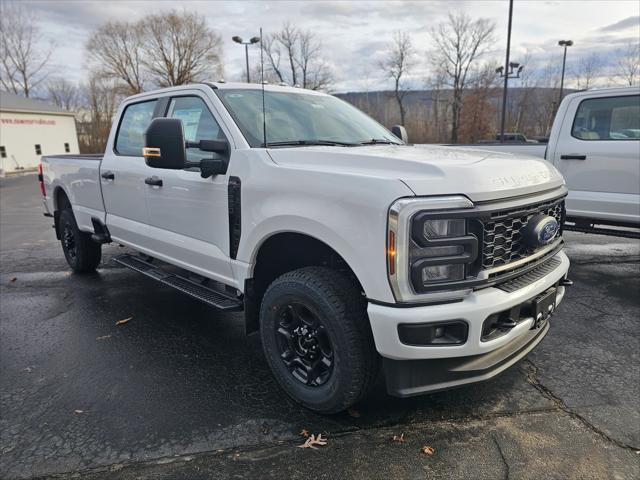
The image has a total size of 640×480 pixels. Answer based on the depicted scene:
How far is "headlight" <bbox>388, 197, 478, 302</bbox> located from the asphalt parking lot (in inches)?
37.2

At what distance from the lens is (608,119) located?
5508mm

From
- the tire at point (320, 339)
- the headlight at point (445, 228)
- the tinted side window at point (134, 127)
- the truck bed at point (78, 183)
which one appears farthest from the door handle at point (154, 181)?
the headlight at point (445, 228)

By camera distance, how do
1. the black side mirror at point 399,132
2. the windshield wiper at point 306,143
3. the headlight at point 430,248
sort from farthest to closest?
the black side mirror at point 399,132 → the windshield wiper at point 306,143 → the headlight at point 430,248

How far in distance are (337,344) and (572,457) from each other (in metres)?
1.37

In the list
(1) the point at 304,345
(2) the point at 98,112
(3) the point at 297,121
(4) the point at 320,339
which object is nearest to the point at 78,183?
(3) the point at 297,121

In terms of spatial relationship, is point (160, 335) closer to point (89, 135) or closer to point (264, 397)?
point (264, 397)

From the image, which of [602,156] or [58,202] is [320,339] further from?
[58,202]

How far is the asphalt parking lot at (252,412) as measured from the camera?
2418 mm

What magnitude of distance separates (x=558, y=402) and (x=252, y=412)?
6.41 feet

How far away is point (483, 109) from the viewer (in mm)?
42188

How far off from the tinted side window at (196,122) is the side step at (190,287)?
3.29ft

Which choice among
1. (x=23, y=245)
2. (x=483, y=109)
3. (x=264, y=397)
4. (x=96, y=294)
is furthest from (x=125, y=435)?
(x=483, y=109)

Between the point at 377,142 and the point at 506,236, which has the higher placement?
the point at 377,142

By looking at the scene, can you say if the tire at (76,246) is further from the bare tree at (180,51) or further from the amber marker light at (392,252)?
the bare tree at (180,51)
